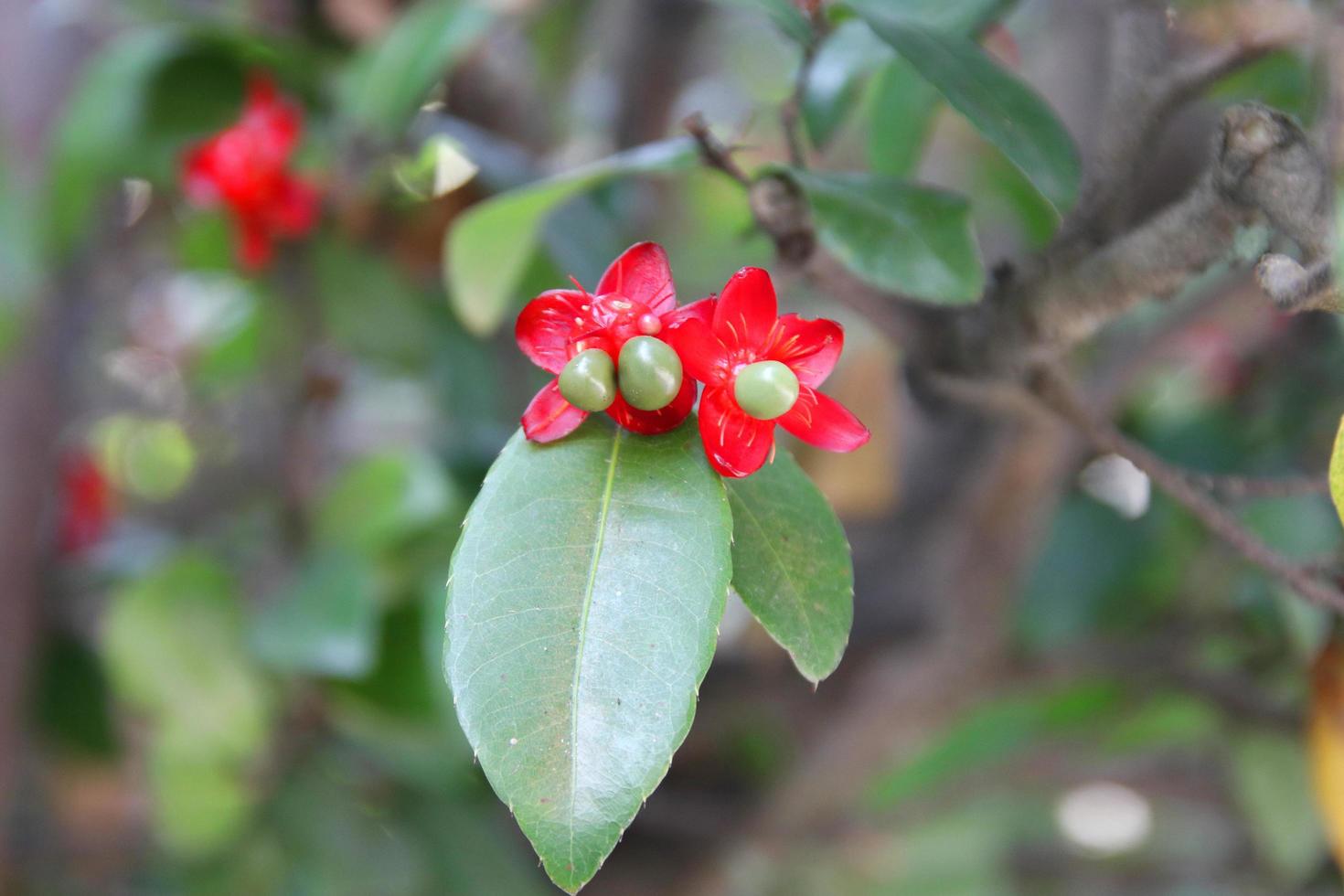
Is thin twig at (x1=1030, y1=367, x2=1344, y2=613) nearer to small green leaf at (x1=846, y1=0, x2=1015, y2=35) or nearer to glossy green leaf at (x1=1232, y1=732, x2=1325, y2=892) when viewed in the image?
small green leaf at (x1=846, y1=0, x2=1015, y2=35)

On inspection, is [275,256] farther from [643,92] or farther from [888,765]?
[888,765]

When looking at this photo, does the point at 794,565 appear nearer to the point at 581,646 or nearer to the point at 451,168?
the point at 581,646

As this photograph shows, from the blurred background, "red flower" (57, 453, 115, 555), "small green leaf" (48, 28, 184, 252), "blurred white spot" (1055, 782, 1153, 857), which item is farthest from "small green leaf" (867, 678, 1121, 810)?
"red flower" (57, 453, 115, 555)

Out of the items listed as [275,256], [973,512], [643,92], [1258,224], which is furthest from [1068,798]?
[1258,224]

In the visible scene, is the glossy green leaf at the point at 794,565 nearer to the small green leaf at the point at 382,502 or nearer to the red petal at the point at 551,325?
the red petal at the point at 551,325

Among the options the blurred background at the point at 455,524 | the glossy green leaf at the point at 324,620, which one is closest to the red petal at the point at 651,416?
the blurred background at the point at 455,524
